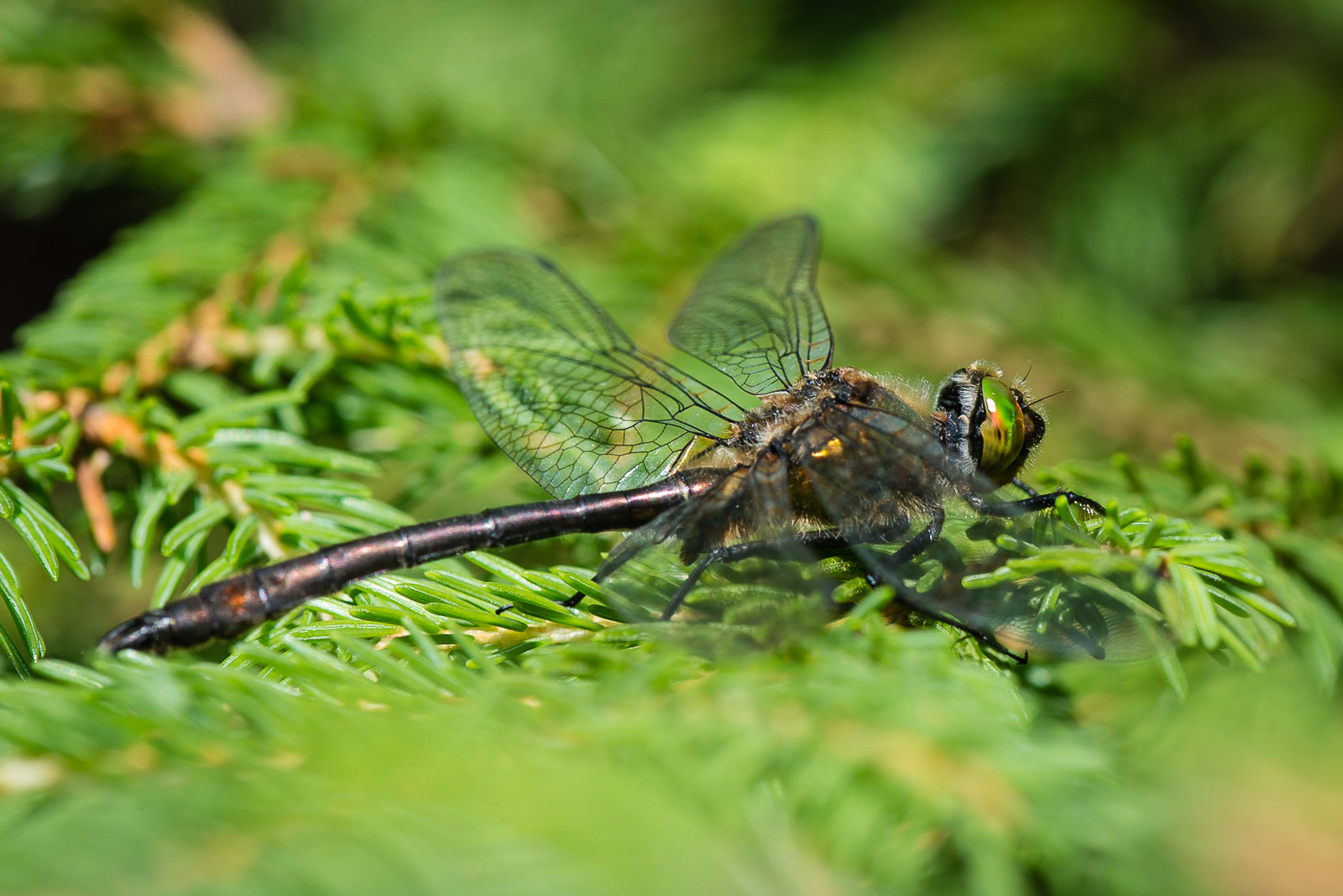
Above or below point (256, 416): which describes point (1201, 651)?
above

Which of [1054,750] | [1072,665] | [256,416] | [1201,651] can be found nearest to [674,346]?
[256,416]

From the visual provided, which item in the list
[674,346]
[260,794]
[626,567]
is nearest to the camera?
[260,794]

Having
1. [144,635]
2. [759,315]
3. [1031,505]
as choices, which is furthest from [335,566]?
[1031,505]

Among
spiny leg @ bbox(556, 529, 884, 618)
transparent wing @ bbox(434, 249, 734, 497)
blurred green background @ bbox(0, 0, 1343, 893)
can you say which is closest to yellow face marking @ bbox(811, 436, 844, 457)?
spiny leg @ bbox(556, 529, 884, 618)

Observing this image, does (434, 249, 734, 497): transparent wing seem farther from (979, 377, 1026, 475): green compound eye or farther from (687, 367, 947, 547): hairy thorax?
(979, 377, 1026, 475): green compound eye

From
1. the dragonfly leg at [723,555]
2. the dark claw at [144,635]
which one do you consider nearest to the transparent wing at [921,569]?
the dragonfly leg at [723,555]

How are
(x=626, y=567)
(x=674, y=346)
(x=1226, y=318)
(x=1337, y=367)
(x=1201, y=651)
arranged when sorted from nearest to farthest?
(x=626, y=567)
(x=1201, y=651)
(x=674, y=346)
(x=1337, y=367)
(x=1226, y=318)

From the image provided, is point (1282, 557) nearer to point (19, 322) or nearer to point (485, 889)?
point (485, 889)
